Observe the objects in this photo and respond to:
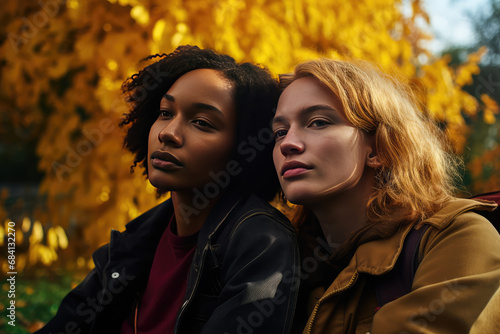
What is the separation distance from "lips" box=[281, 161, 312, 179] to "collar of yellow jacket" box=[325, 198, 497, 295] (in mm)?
339

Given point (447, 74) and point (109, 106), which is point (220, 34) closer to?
point (109, 106)

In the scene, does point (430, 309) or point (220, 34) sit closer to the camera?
point (430, 309)

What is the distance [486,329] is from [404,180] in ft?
2.01

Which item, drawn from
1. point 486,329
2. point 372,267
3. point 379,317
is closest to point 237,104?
point 372,267

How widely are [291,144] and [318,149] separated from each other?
100mm

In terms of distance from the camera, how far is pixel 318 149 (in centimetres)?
178

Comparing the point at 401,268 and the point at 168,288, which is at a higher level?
the point at 168,288

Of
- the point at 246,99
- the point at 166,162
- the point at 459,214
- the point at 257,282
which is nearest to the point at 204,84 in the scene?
the point at 246,99

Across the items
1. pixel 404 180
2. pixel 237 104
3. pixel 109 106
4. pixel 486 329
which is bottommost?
pixel 486 329

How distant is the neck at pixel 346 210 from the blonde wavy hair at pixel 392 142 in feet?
0.16

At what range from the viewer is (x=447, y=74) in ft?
12.8
